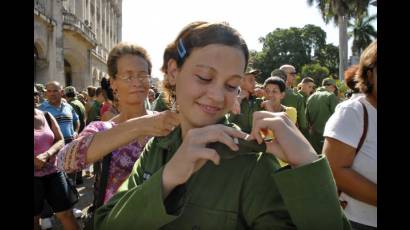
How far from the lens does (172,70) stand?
5.75 ft

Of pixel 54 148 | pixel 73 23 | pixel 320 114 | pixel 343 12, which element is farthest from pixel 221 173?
pixel 343 12

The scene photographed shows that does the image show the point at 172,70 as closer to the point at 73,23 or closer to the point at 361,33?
the point at 73,23

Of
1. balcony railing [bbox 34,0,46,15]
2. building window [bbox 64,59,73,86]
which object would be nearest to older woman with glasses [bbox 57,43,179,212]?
balcony railing [bbox 34,0,46,15]

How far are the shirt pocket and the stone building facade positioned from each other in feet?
72.1

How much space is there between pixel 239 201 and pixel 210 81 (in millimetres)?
454

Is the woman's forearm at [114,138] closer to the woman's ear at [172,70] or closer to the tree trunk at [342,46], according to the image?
the woman's ear at [172,70]

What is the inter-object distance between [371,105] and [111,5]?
5138 centimetres

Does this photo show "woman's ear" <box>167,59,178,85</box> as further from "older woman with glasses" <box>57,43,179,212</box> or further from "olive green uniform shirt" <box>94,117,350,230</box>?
"olive green uniform shirt" <box>94,117,350,230</box>

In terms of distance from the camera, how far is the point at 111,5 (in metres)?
50.0

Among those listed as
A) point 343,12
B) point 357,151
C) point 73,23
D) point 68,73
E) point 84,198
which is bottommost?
point 84,198

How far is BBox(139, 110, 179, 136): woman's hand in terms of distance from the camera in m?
1.75

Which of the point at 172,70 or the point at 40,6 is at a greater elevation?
the point at 40,6

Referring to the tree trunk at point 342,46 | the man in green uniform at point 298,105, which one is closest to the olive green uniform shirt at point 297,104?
the man in green uniform at point 298,105
